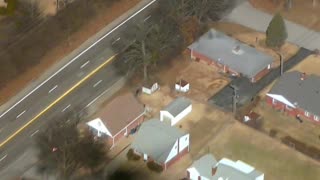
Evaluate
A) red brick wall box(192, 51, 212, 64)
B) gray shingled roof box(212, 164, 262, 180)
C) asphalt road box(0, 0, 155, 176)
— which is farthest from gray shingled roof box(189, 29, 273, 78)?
gray shingled roof box(212, 164, 262, 180)

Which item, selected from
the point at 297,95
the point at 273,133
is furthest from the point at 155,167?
the point at 297,95

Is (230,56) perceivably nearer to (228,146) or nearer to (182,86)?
(182,86)

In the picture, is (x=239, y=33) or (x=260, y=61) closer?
(x=260, y=61)

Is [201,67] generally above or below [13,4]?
below

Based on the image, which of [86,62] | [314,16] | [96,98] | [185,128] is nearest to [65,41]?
[86,62]

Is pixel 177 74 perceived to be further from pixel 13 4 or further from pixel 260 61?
pixel 13 4

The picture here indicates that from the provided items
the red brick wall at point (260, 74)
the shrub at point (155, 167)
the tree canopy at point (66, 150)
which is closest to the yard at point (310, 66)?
the red brick wall at point (260, 74)

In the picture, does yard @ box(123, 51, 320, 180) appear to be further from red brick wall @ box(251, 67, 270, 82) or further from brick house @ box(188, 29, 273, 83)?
red brick wall @ box(251, 67, 270, 82)

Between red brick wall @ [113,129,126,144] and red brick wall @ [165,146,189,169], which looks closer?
red brick wall @ [165,146,189,169]
